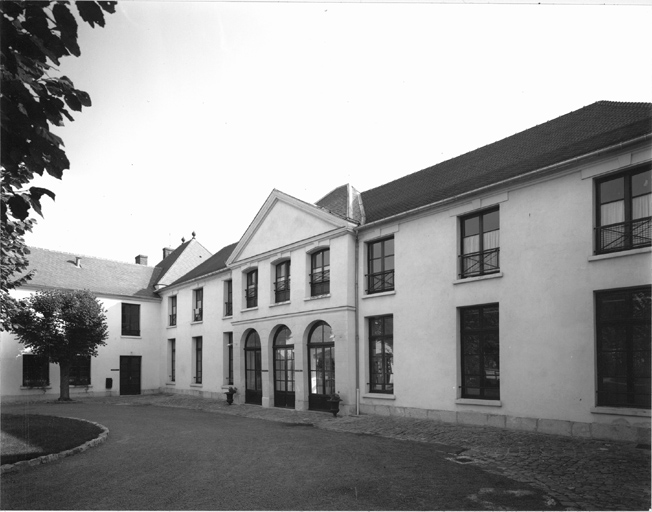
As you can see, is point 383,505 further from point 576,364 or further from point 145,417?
point 145,417

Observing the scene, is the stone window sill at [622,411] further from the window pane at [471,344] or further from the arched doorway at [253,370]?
the arched doorway at [253,370]

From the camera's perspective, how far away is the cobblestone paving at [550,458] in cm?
738

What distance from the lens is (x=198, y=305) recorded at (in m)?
29.4

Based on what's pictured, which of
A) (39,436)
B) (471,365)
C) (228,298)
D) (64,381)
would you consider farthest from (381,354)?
(64,381)

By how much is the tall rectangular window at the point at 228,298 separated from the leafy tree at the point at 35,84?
2169 cm

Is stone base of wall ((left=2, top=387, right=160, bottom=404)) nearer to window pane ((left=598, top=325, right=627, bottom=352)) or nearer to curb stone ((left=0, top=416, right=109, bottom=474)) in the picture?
curb stone ((left=0, top=416, right=109, bottom=474))

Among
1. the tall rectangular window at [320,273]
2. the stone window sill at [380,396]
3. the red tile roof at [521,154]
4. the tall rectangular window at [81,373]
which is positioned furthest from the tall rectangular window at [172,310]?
the stone window sill at [380,396]

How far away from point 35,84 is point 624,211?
36.8 feet

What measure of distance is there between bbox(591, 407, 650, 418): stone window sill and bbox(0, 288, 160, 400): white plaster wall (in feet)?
85.4

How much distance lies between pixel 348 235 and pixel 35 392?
1976cm

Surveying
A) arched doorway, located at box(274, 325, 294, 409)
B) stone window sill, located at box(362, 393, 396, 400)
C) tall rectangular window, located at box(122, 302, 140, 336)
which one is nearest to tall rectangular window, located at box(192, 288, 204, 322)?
tall rectangular window, located at box(122, 302, 140, 336)

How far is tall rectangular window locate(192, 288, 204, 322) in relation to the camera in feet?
95.2

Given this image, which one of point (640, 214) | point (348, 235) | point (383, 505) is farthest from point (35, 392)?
point (640, 214)

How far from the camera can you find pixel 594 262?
1156cm
